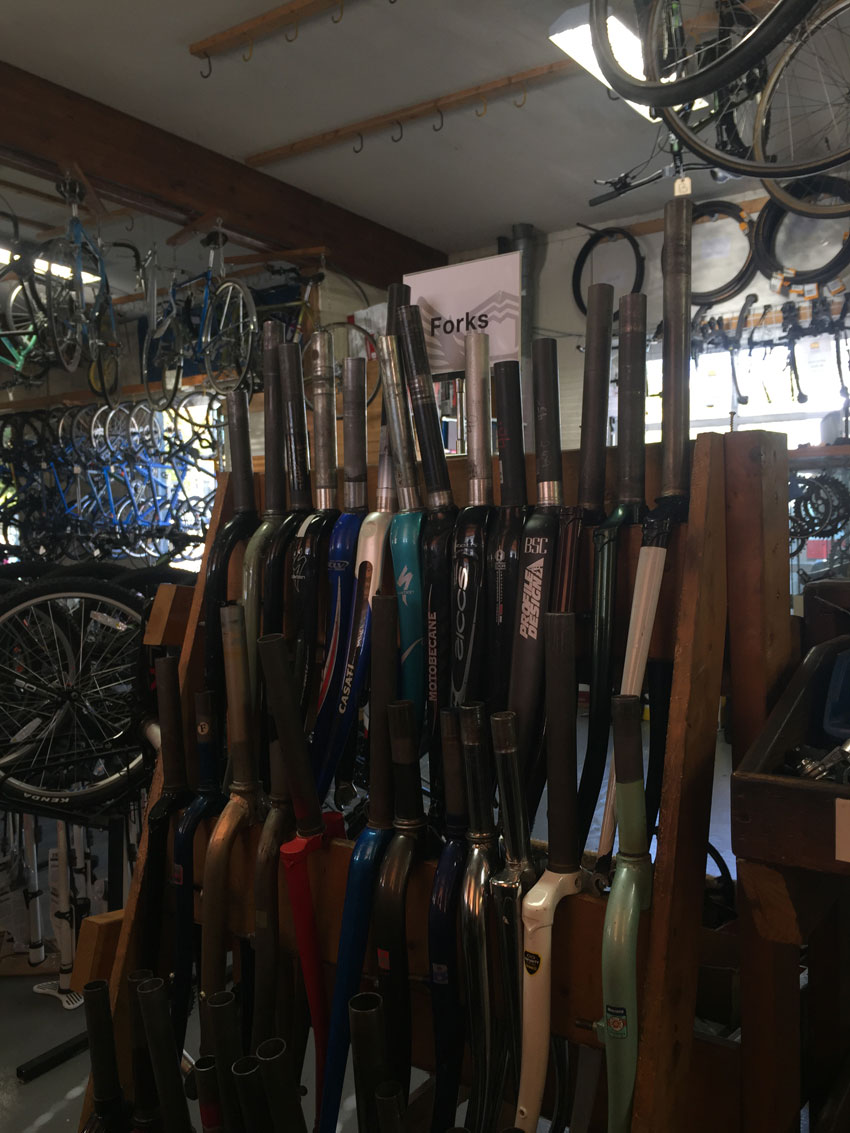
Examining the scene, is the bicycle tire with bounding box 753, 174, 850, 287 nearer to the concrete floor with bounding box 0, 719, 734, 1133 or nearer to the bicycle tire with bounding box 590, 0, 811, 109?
the bicycle tire with bounding box 590, 0, 811, 109

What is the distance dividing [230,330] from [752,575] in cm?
546

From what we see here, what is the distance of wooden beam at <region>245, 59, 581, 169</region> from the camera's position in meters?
4.69

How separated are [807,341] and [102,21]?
17.0ft

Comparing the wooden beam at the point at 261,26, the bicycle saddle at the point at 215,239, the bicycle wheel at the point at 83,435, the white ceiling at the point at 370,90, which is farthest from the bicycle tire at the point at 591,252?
the bicycle wheel at the point at 83,435

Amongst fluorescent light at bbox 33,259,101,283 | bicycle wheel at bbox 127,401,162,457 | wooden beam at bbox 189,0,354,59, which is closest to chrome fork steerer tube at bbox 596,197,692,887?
wooden beam at bbox 189,0,354,59

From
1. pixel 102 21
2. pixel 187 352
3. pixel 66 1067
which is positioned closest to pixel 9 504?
pixel 187 352

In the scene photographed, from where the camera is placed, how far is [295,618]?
1.44 meters

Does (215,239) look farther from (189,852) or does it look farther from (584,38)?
(189,852)

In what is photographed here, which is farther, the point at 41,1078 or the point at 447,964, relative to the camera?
the point at 41,1078

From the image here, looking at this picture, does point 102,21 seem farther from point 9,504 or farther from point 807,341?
point 9,504

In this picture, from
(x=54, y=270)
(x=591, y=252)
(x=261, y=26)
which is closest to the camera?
(x=261, y=26)

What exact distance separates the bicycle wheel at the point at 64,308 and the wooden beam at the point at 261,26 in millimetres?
1425

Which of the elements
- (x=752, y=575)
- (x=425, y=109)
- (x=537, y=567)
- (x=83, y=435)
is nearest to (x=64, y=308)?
(x=425, y=109)

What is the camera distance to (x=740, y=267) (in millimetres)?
6672
